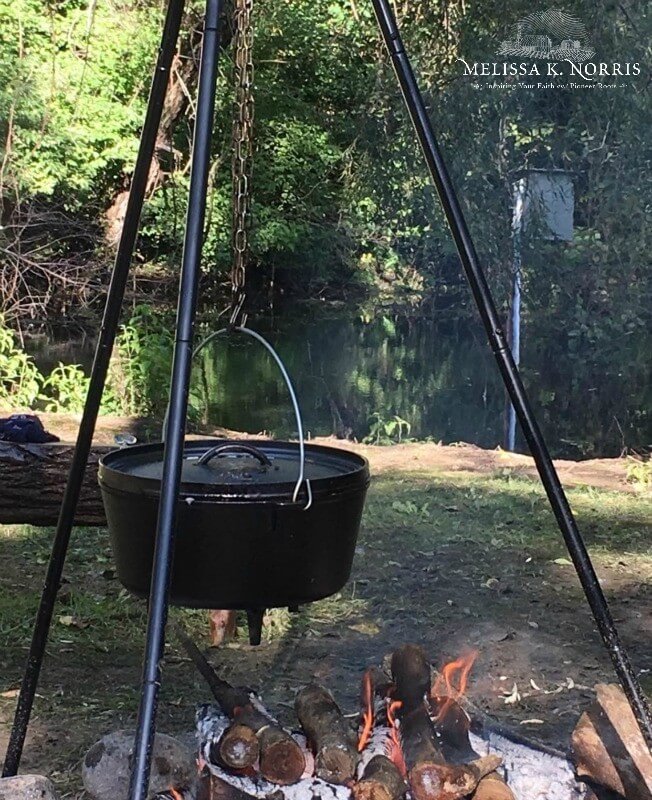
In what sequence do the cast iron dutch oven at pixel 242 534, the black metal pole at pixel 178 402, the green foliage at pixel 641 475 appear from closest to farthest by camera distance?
1. the black metal pole at pixel 178 402
2. the cast iron dutch oven at pixel 242 534
3. the green foliage at pixel 641 475

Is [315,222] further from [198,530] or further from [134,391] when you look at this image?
[198,530]

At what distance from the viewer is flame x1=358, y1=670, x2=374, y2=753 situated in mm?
1833

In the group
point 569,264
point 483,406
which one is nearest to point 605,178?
point 569,264

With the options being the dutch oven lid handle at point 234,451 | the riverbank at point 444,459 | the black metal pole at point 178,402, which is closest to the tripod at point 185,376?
the black metal pole at point 178,402

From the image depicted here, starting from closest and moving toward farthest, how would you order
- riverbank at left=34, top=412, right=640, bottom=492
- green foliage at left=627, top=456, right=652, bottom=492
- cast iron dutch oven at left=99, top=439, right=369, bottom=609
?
1. cast iron dutch oven at left=99, top=439, right=369, bottom=609
2. green foliage at left=627, top=456, right=652, bottom=492
3. riverbank at left=34, top=412, right=640, bottom=492

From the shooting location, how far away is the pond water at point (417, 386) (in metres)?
8.31

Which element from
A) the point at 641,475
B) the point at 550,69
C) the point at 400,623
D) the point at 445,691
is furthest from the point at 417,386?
the point at 445,691

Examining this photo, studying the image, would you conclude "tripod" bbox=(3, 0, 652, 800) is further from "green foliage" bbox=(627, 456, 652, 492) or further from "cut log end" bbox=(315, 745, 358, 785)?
→ "green foliage" bbox=(627, 456, 652, 492)

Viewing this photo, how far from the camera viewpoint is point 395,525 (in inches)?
171

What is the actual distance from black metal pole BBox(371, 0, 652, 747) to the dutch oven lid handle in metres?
0.44

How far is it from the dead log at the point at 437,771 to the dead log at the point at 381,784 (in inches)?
1.1

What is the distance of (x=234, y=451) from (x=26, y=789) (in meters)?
0.66

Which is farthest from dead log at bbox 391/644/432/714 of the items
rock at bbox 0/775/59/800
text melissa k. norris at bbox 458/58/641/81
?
text melissa k. norris at bbox 458/58/641/81

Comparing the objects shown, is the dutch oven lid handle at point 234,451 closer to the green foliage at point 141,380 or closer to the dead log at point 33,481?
the dead log at point 33,481
